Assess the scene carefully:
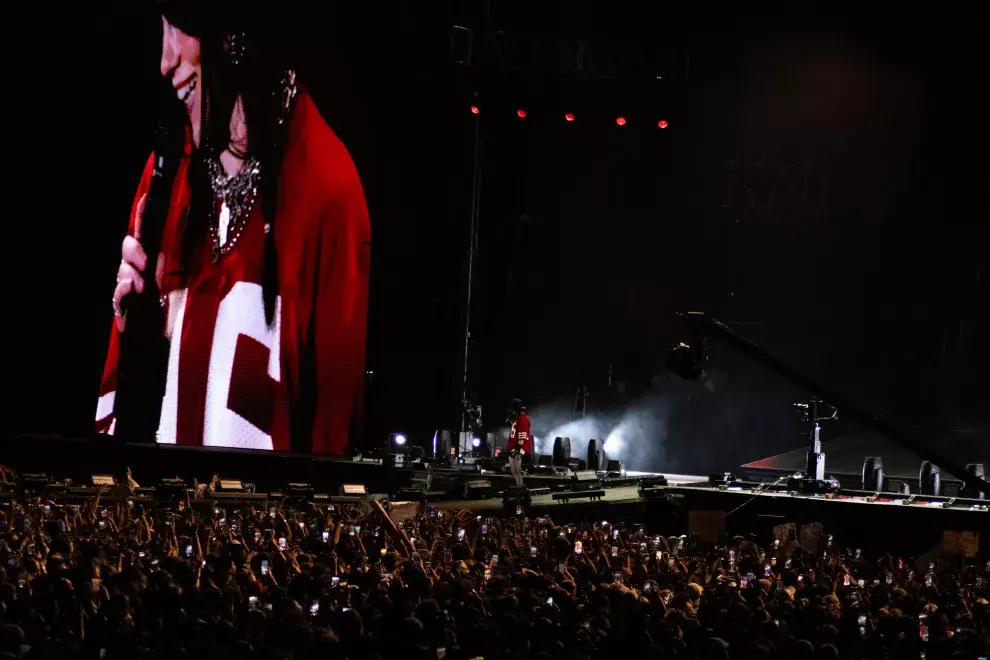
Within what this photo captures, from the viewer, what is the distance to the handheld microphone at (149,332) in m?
21.2

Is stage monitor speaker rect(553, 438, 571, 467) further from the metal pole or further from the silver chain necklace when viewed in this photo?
the silver chain necklace

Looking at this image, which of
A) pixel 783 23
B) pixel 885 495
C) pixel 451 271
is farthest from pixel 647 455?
pixel 783 23

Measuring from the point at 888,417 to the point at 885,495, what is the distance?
4495 mm

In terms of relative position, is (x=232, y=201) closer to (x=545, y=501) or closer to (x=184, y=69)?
(x=184, y=69)

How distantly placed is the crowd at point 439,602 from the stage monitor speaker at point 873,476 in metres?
6.55

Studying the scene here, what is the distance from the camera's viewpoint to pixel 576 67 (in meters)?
18.1

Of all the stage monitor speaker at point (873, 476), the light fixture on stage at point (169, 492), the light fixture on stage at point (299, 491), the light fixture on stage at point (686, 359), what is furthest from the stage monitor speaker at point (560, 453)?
the light fixture on stage at point (686, 359)

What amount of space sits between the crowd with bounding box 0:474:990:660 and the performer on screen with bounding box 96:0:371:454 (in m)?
10.4

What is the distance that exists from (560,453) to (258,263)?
673cm

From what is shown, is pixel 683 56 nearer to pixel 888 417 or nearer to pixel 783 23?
pixel 783 23

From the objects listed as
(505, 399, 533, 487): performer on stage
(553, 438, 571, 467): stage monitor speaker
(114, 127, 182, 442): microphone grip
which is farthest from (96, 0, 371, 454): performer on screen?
(553, 438, 571, 467): stage monitor speaker

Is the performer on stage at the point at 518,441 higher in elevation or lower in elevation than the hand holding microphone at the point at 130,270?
lower

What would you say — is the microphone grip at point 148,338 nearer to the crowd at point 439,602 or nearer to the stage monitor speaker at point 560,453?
the stage monitor speaker at point 560,453

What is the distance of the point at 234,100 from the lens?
66.1ft
